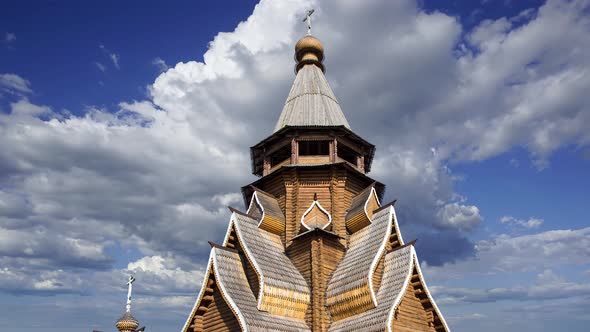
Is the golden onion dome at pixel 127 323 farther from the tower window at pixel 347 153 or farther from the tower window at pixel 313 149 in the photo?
the tower window at pixel 347 153

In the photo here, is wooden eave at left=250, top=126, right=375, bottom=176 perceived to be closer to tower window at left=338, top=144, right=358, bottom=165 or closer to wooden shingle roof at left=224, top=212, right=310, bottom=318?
tower window at left=338, top=144, right=358, bottom=165

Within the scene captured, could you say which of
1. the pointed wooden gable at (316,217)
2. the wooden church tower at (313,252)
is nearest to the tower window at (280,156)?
the wooden church tower at (313,252)

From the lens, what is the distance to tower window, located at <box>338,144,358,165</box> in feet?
73.5

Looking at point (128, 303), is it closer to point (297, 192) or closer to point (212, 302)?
point (212, 302)

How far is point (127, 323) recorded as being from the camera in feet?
63.6

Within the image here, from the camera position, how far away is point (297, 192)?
2042 centimetres

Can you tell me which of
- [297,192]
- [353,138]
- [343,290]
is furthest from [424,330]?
[353,138]

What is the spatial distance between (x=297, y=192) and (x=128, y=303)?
26.4ft

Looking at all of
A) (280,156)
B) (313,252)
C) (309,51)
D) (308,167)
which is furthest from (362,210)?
(309,51)

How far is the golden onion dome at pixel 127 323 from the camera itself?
761 inches

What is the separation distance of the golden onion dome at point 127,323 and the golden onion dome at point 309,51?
14118 mm

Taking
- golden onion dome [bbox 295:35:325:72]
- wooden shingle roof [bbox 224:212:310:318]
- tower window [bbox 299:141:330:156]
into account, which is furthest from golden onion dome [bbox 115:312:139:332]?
golden onion dome [bbox 295:35:325:72]

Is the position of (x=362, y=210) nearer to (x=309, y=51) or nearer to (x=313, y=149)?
(x=313, y=149)

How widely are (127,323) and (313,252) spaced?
774 centimetres
